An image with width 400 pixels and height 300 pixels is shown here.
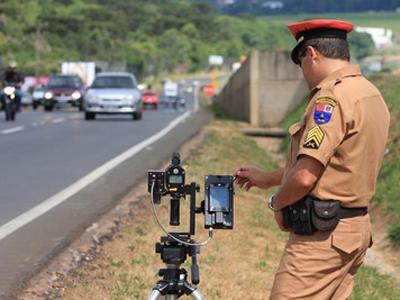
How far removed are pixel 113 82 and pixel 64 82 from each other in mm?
14419

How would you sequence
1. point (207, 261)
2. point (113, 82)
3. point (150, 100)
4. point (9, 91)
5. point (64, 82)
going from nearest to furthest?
point (207, 261), point (9, 91), point (113, 82), point (64, 82), point (150, 100)

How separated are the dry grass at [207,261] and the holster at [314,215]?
1.04m

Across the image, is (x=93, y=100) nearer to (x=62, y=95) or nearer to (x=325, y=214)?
(x=62, y=95)

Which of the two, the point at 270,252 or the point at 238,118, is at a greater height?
the point at 270,252

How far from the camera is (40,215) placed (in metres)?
10.3

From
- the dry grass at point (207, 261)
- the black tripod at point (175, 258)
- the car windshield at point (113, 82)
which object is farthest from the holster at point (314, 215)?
the car windshield at point (113, 82)

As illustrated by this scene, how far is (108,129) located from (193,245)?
20.7 m

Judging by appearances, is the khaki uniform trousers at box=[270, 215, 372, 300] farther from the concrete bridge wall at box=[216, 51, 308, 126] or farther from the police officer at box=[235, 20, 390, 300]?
the concrete bridge wall at box=[216, 51, 308, 126]

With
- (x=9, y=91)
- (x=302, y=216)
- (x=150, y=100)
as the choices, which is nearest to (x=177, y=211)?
(x=302, y=216)

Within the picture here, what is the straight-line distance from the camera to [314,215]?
436 centimetres

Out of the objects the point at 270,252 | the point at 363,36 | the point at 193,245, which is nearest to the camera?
the point at 193,245

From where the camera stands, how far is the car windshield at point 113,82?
33125 millimetres

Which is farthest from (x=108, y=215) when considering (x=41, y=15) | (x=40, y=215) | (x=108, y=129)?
(x=41, y=15)

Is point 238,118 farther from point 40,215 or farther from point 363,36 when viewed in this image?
point 363,36
